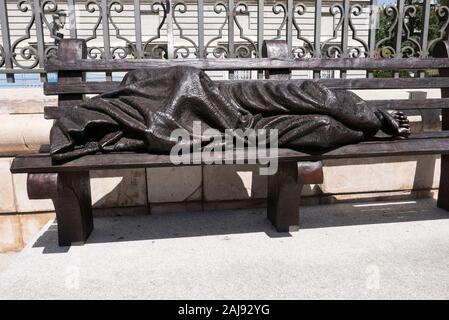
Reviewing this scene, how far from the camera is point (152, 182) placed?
3.15 metres

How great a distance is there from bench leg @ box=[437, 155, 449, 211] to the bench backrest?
280 mm

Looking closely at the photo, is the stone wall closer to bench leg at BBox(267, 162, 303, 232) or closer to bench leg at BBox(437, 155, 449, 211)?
bench leg at BBox(437, 155, 449, 211)

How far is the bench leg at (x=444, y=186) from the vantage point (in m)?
3.18

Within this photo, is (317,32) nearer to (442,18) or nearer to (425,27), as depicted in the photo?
(425,27)

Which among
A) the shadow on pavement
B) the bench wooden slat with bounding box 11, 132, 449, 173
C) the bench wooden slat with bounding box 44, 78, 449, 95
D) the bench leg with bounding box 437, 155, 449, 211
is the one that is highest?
the bench wooden slat with bounding box 44, 78, 449, 95

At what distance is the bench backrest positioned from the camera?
2.68 m

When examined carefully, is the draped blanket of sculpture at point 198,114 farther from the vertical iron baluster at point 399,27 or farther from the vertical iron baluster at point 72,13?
the vertical iron baluster at point 399,27

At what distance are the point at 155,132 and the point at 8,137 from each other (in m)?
1.42

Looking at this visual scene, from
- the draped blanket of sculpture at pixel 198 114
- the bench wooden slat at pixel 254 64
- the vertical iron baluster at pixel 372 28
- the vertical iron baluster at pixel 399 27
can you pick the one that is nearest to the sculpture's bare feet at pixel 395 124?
the draped blanket of sculpture at pixel 198 114

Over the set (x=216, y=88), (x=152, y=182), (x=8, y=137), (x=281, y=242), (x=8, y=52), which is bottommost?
(x=281, y=242)

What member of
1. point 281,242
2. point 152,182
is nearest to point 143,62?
point 152,182

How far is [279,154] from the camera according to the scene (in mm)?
2367

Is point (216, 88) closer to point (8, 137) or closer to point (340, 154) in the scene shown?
point (340, 154)

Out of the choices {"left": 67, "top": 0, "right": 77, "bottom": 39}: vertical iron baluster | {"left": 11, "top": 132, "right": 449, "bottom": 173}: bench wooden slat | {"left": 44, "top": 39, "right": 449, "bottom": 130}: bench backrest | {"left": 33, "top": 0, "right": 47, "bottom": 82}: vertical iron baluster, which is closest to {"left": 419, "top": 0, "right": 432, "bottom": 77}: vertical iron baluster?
{"left": 44, "top": 39, "right": 449, "bottom": 130}: bench backrest
